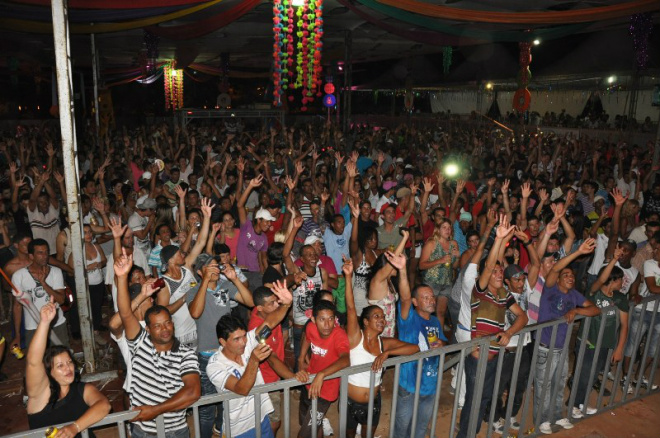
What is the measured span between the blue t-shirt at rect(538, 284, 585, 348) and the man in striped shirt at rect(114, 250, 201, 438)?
9.66ft

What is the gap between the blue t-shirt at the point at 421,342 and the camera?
12.9 feet

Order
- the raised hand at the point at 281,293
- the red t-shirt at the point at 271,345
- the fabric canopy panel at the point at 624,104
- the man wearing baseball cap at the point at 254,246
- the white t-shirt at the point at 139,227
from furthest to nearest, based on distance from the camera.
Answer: the fabric canopy panel at the point at 624,104
the white t-shirt at the point at 139,227
the man wearing baseball cap at the point at 254,246
the red t-shirt at the point at 271,345
the raised hand at the point at 281,293

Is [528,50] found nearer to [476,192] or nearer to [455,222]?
[476,192]

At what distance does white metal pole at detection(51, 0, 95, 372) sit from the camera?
4418mm

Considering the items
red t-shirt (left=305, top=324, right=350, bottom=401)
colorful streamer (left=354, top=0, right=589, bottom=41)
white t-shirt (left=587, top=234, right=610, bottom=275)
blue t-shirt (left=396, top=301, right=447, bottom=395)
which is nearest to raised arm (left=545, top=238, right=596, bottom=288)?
blue t-shirt (left=396, top=301, right=447, bottom=395)

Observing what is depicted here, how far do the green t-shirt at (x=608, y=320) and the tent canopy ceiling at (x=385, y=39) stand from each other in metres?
5.74

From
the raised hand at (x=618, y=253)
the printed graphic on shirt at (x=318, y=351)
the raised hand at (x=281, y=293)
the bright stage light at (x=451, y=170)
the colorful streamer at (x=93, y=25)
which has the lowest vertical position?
the printed graphic on shirt at (x=318, y=351)

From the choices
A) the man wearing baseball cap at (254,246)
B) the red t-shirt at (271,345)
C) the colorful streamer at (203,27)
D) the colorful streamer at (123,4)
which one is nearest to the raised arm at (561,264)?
the red t-shirt at (271,345)

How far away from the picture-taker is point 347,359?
3.54 m

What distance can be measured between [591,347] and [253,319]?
3.00 metres

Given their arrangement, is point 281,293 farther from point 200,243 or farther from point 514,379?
point 514,379

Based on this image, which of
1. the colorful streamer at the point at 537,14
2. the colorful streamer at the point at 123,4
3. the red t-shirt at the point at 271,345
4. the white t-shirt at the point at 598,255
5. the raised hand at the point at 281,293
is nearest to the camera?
the raised hand at the point at 281,293

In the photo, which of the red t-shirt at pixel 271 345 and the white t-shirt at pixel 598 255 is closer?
the red t-shirt at pixel 271 345

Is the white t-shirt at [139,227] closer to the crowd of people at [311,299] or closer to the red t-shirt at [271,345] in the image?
the crowd of people at [311,299]
